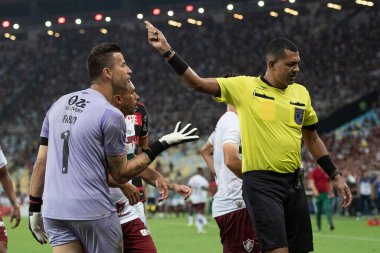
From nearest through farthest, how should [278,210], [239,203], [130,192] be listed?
[130,192] < [278,210] < [239,203]

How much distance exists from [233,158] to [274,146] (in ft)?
2.81

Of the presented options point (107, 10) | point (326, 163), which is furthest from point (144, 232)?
point (107, 10)

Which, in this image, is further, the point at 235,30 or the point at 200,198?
the point at 235,30

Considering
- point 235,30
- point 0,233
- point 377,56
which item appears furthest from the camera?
point 235,30

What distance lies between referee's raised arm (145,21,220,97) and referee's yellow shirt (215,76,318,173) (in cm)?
16

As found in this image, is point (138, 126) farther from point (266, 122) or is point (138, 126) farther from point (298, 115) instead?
point (298, 115)

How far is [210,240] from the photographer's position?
20797mm

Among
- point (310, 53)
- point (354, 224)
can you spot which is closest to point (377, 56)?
point (310, 53)

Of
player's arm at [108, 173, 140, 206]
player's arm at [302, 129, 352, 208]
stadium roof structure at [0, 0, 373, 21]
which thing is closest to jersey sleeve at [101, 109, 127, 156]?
player's arm at [108, 173, 140, 206]

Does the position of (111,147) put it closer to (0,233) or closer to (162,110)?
(0,233)

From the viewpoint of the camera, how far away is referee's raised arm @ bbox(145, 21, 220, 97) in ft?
22.6

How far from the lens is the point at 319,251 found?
1692cm

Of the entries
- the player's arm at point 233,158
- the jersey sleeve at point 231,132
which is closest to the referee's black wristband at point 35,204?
the player's arm at point 233,158

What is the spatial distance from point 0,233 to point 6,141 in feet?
138
